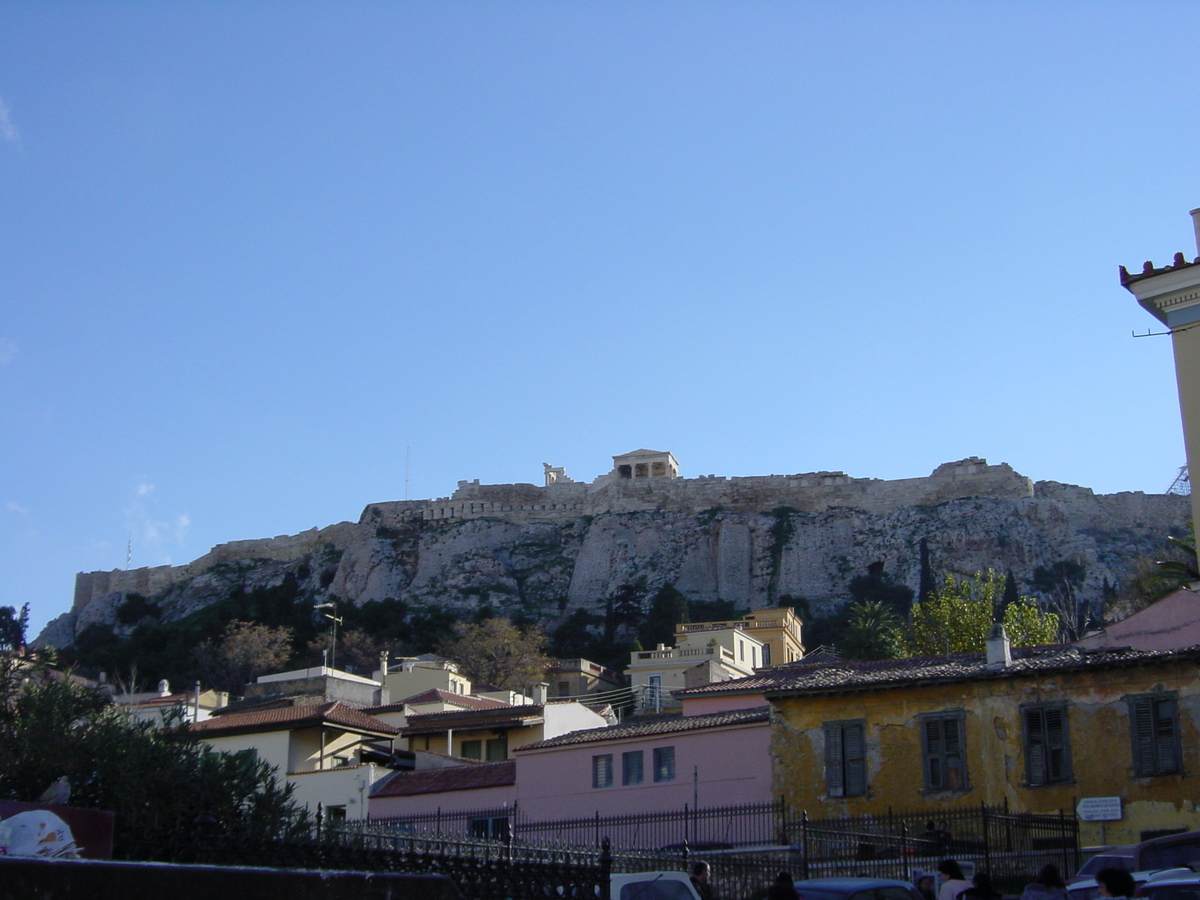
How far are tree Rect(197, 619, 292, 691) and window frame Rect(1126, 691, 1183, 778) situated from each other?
6528 cm

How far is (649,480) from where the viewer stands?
127750mm

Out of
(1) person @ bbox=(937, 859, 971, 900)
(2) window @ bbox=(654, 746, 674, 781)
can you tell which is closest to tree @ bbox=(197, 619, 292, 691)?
(2) window @ bbox=(654, 746, 674, 781)

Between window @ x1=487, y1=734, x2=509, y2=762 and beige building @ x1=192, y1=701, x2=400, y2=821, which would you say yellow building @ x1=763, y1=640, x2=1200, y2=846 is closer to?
beige building @ x1=192, y1=701, x2=400, y2=821

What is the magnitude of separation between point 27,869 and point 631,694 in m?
64.0

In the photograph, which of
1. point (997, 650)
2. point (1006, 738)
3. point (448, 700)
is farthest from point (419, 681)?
point (1006, 738)

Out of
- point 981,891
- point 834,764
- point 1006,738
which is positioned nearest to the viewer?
point 981,891

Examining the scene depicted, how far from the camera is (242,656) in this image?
293ft

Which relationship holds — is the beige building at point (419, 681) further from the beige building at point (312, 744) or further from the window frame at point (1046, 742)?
the window frame at point (1046, 742)

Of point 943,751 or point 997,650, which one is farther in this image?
point 997,650

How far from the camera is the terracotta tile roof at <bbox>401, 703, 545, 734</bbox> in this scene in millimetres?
41531

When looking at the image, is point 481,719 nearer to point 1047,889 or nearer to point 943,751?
point 943,751

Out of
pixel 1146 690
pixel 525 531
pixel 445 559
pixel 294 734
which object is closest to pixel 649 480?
pixel 525 531

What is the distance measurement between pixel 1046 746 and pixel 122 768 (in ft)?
57.5

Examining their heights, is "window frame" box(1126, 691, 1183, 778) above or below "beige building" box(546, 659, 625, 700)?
below
